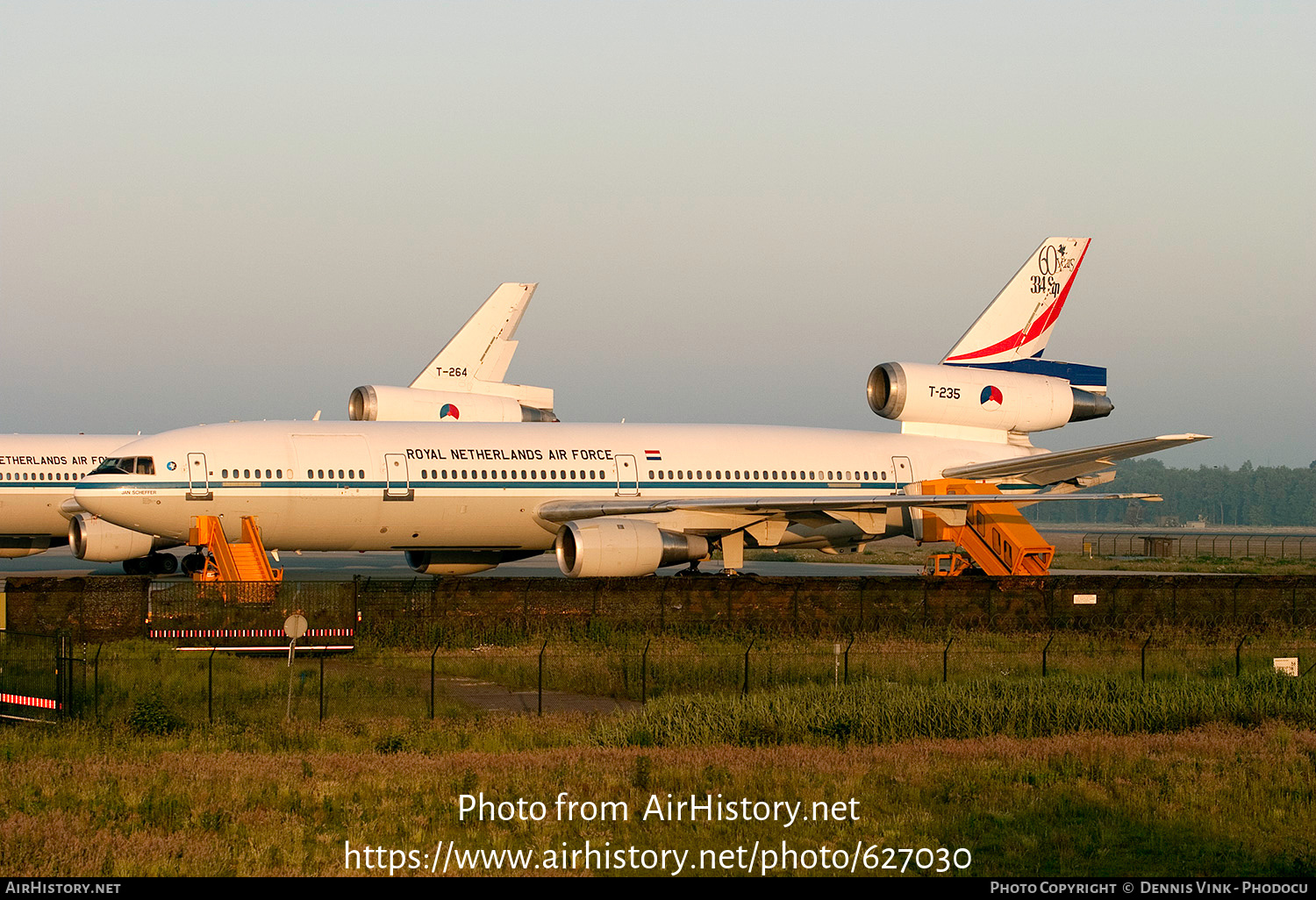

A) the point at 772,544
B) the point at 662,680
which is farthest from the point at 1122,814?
the point at 772,544

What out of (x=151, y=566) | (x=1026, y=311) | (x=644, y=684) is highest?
(x=1026, y=311)

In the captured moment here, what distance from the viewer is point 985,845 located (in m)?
14.9

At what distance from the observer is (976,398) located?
4400 cm

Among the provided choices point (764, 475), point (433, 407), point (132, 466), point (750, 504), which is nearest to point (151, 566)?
point (433, 407)

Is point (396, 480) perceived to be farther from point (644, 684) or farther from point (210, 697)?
point (210, 697)

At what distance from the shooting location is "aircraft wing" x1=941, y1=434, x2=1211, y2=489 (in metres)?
38.1

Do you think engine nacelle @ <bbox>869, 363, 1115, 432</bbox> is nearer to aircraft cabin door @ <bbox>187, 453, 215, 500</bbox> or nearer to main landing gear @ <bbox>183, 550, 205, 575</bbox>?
aircraft cabin door @ <bbox>187, 453, 215, 500</bbox>

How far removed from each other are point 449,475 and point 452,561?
4.33m

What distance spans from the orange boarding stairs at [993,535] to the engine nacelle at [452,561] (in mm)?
12958

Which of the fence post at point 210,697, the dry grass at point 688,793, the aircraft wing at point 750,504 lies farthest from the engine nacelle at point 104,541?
the dry grass at point 688,793

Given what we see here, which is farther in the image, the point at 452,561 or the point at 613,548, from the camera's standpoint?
the point at 452,561

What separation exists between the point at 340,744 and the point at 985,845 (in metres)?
9.36

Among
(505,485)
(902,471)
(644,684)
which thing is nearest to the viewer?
(644,684)
